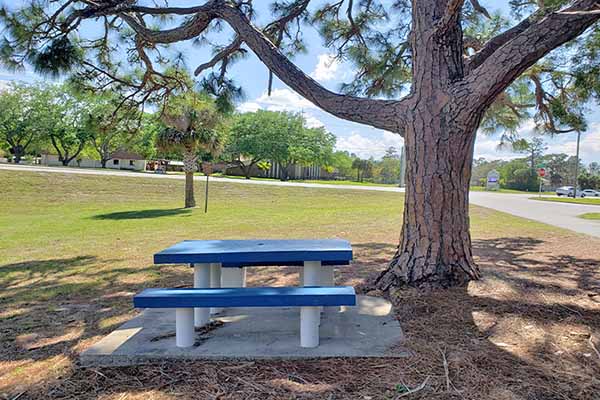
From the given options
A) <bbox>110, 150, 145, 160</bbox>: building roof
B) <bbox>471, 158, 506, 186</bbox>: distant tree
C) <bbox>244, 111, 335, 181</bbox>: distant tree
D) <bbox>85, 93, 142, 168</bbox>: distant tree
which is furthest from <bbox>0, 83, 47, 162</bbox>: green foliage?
<bbox>471, 158, 506, 186</bbox>: distant tree

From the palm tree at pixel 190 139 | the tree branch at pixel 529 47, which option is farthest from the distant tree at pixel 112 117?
the palm tree at pixel 190 139

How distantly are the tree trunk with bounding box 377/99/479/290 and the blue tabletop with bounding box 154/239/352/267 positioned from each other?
0.84m

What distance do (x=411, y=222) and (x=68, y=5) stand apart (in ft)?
14.8

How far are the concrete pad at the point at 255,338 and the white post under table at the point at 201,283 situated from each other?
0.10m

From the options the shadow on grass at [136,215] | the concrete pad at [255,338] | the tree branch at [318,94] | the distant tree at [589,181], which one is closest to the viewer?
the concrete pad at [255,338]

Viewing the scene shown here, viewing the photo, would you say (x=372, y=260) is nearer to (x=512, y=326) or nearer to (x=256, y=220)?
(x=512, y=326)

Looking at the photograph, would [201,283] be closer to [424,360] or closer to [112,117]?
[424,360]

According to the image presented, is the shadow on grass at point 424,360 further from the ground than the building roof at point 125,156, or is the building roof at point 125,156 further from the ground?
the building roof at point 125,156

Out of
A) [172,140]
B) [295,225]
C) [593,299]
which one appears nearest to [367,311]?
[593,299]

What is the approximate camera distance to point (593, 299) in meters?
3.85

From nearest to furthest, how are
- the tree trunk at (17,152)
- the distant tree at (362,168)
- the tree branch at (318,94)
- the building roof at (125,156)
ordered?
1. the tree branch at (318,94)
2. the tree trunk at (17,152)
3. the building roof at (125,156)
4. the distant tree at (362,168)

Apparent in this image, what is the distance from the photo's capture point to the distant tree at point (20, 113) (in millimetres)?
39625

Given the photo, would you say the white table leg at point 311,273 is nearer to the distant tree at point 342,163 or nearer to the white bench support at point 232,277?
the white bench support at point 232,277

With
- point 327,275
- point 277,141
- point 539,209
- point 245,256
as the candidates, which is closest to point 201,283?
point 245,256
